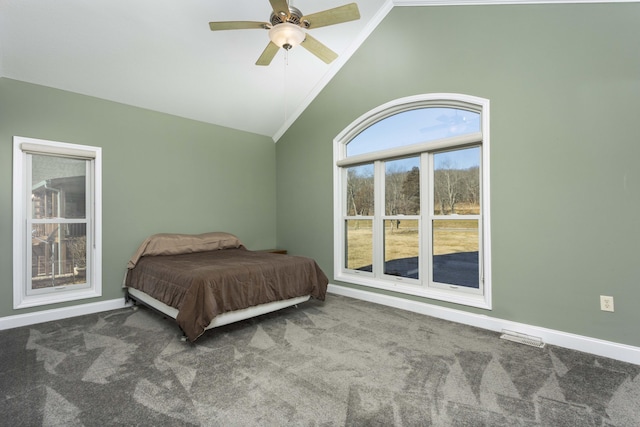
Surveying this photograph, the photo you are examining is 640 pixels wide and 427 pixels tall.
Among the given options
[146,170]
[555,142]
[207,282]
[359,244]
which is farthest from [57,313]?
[555,142]

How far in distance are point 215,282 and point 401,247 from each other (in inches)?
89.4

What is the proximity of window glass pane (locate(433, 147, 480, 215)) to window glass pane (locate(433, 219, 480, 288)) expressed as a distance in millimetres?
146

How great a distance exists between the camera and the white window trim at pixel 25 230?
3.16 metres

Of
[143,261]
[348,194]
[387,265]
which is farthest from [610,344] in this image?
[143,261]

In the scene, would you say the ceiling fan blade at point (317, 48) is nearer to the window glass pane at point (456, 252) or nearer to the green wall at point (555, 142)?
the green wall at point (555, 142)

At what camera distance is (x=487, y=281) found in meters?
3.01

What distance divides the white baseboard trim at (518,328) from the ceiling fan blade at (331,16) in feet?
9.50

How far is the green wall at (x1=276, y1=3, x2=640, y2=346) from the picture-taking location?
2.37m

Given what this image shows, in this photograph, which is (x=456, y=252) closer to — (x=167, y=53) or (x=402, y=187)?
(x=402, y=187)

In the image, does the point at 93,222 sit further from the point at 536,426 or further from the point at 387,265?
→ the point at 536,426

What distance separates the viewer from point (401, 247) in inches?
154

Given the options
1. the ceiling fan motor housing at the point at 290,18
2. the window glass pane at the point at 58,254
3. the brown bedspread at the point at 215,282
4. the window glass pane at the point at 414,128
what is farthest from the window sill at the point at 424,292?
the window glass pane at the point at 58,254

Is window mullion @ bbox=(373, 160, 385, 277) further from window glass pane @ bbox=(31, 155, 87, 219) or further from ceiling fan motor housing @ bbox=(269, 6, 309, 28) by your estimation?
window glass pane @ bbox=(31, 155, 87, 219)

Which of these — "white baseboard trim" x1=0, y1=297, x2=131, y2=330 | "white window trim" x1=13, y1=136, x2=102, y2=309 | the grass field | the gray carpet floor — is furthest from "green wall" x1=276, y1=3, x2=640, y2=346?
"white window trim" x1=13, y1=136, x2=102, y2=309
